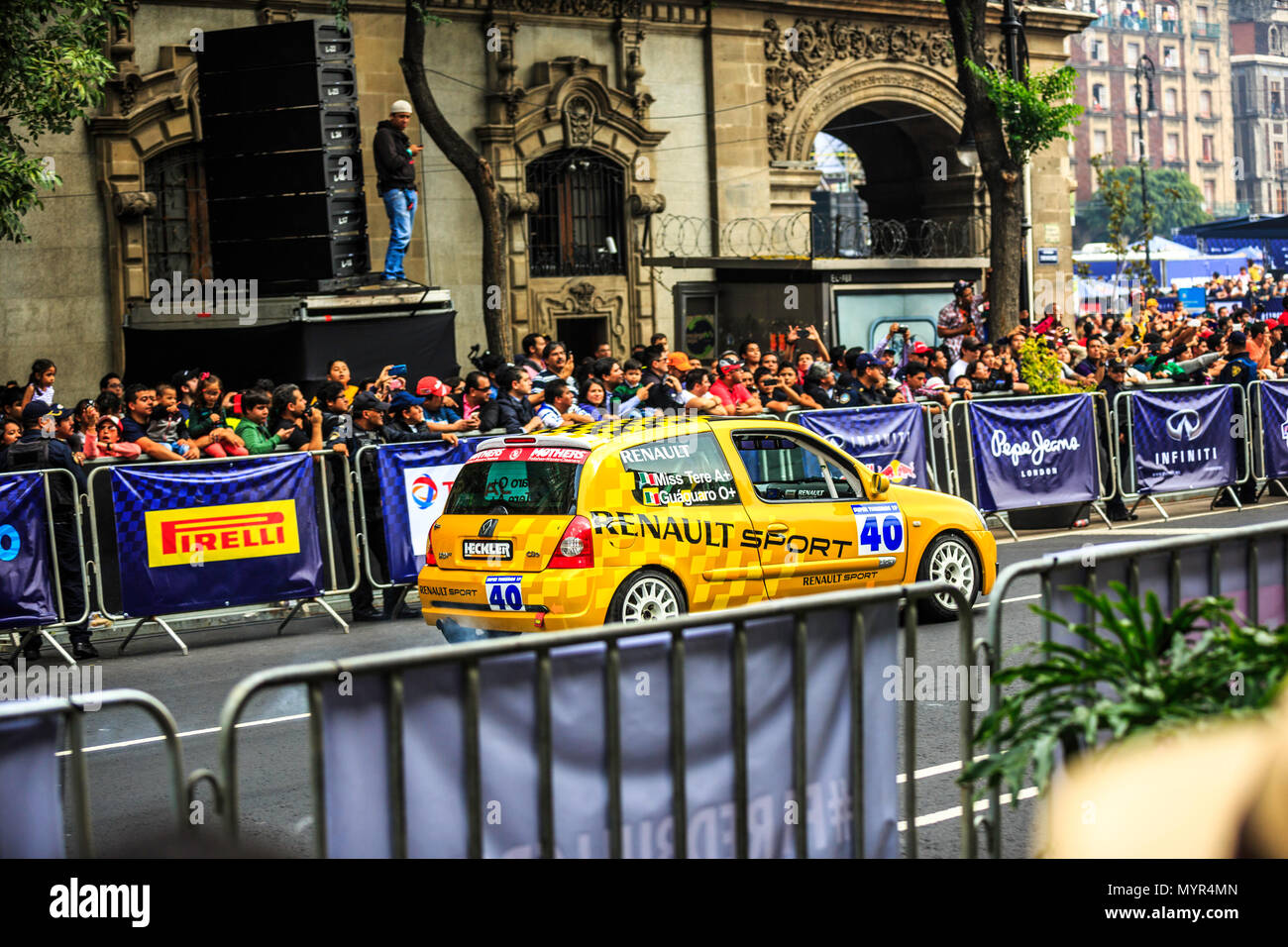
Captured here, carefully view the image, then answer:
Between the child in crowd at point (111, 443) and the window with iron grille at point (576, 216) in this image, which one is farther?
the window with iron grille at point (576, 216)

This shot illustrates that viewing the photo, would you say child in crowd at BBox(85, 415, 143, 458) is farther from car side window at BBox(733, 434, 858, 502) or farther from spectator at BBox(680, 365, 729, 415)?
spectator at BBox(680, 365, 729, 415)

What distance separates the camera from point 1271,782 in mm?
3561

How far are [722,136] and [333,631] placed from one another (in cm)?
1841

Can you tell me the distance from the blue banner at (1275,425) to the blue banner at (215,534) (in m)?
11.5

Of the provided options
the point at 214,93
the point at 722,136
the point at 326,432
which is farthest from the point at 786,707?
the point at 722,136

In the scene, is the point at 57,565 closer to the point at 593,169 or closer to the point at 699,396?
the point at 699,396

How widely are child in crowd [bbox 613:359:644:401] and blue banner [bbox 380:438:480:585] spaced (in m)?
3.01

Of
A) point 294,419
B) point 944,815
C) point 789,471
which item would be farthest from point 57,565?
point 944,815

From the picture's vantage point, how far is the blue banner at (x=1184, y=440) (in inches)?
695

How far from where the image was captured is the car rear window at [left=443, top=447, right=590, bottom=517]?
10414mm

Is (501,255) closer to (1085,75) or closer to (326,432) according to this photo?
(326,432)

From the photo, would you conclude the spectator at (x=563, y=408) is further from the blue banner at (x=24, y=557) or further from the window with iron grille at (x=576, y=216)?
the window with iron grille at (x=576, y=216)

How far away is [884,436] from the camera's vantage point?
1569cm

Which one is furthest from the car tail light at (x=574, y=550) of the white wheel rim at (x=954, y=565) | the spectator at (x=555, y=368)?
the spectator at (x=555, y=368)
